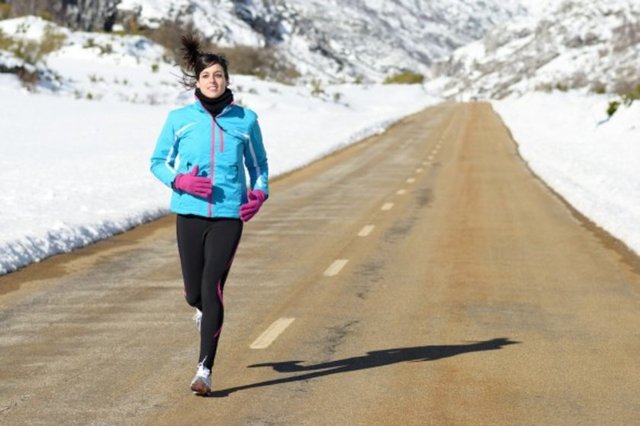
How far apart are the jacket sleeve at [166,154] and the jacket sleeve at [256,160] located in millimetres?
430

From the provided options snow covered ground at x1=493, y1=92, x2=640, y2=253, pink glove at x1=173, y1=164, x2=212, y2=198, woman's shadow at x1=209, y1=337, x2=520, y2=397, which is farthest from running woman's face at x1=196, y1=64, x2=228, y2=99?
snow covered ground at x1=493, y1=92, x2=640, y2=253

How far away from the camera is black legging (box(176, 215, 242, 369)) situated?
6.44 m

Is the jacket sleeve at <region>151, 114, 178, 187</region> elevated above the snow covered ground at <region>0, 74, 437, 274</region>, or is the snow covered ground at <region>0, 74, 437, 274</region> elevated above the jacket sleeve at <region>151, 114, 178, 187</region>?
the jacket sleeve at <region>151, 114, 178, 187</region>

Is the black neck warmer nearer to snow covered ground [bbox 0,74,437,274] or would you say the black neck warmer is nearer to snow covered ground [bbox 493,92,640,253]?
snow covered ground [bbox 0,74,437,274]

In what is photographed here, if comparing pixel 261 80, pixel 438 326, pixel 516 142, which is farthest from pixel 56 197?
pixel 261 80

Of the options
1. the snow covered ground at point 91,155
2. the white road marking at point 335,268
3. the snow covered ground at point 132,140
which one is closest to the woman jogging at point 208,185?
the white road marking at point 335,268

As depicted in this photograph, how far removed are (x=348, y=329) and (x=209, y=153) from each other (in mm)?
2565

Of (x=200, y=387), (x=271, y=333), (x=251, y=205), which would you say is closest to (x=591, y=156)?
(x=271, y=333)

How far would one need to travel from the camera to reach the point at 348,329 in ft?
28.1

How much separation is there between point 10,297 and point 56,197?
7.79 m

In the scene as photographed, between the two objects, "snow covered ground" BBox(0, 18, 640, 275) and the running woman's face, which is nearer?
the running woman's face

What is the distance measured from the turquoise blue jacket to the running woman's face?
106mm

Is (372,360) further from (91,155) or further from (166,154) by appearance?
(91,155)

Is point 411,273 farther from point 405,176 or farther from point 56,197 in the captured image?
point 405,176
